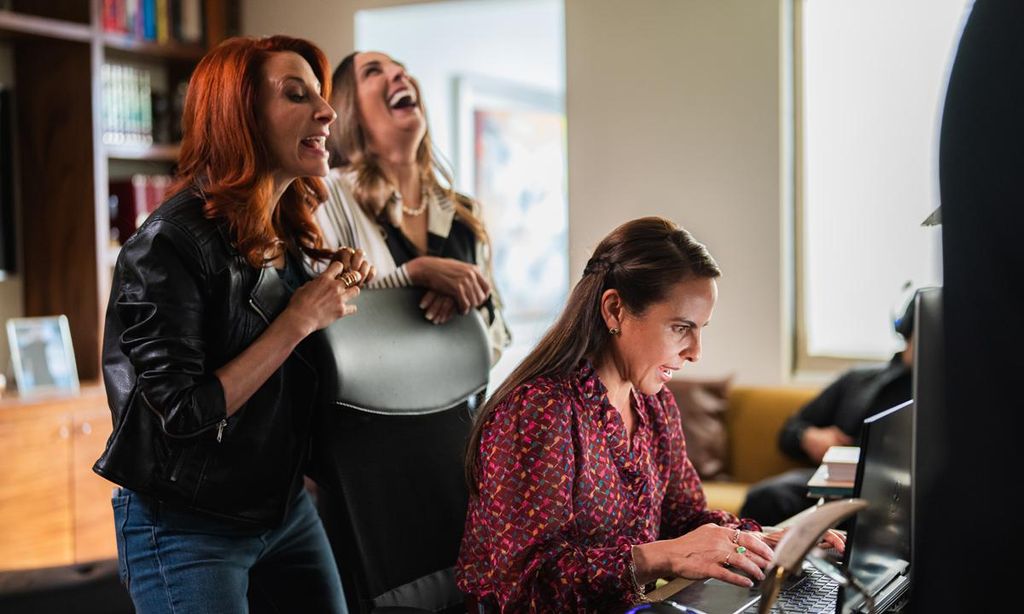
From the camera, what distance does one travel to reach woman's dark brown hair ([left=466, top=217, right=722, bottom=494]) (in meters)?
1.71

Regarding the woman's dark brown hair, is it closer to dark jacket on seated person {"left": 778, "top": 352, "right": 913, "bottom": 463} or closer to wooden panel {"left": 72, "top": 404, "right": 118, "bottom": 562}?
dark jacket on seated person {"left": 778, "top": 352, "right": 913, "bottom": 463}

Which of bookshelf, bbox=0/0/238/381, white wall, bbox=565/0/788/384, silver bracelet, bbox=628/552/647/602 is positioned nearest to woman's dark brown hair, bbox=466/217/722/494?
silver bracelet, bbox=628/552/647/602

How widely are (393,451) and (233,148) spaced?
0.54 m

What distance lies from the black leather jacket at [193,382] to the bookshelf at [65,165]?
2.76m

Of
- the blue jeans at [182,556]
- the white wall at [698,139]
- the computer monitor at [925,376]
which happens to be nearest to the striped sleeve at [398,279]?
the blue jeans at [182,556]

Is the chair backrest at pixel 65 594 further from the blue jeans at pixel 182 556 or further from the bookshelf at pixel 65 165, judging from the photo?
the bookshelf at pixel 65 165

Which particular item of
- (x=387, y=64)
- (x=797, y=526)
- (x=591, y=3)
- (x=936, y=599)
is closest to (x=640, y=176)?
(x=591, y=3)

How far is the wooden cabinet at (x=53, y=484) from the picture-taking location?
375cm

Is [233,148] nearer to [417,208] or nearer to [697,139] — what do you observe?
[417,208]

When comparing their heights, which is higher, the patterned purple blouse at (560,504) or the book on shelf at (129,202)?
the book on shelf at (129,202)

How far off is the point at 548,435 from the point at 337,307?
388 mm

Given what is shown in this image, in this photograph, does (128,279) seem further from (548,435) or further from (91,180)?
(91,180)

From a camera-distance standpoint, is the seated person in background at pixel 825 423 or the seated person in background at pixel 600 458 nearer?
the seated person in background at pixel 600 458

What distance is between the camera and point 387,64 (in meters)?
2.49
